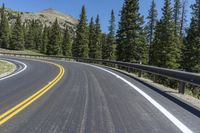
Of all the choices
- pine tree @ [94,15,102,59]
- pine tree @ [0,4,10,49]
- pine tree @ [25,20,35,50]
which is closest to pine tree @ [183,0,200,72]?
pine tree @ [94,15,102,59]

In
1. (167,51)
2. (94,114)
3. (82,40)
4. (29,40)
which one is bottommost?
(94,114)

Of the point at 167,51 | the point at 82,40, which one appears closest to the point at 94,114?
the point at 167,51

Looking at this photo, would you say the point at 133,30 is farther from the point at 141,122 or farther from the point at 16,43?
the point at 16,43

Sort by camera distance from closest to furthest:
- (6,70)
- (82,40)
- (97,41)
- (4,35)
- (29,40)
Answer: (6,70), (82,40), (97,41), (4,35), (29,40)

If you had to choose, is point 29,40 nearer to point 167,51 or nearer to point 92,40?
point 92,40

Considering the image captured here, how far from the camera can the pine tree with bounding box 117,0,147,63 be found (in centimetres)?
4405

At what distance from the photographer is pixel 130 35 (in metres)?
45.4

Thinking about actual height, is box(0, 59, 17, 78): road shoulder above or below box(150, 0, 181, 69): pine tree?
below

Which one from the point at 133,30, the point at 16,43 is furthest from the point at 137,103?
the point at 16,43

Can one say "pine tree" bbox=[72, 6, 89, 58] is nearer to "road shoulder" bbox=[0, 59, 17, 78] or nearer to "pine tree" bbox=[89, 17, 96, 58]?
"pine tree" bbox=[89, 17, 96, 58]

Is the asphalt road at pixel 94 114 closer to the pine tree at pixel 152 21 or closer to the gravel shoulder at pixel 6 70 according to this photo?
the gravel shoulder at pixel 6 70

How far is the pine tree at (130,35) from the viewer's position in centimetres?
4405

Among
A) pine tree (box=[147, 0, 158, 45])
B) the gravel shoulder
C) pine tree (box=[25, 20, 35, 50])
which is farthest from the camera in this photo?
pine tree (box=[25, 20, 35, 50])

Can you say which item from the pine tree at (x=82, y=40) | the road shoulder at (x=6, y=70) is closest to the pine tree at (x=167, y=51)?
the road shoulder at (x=6, y=70)
